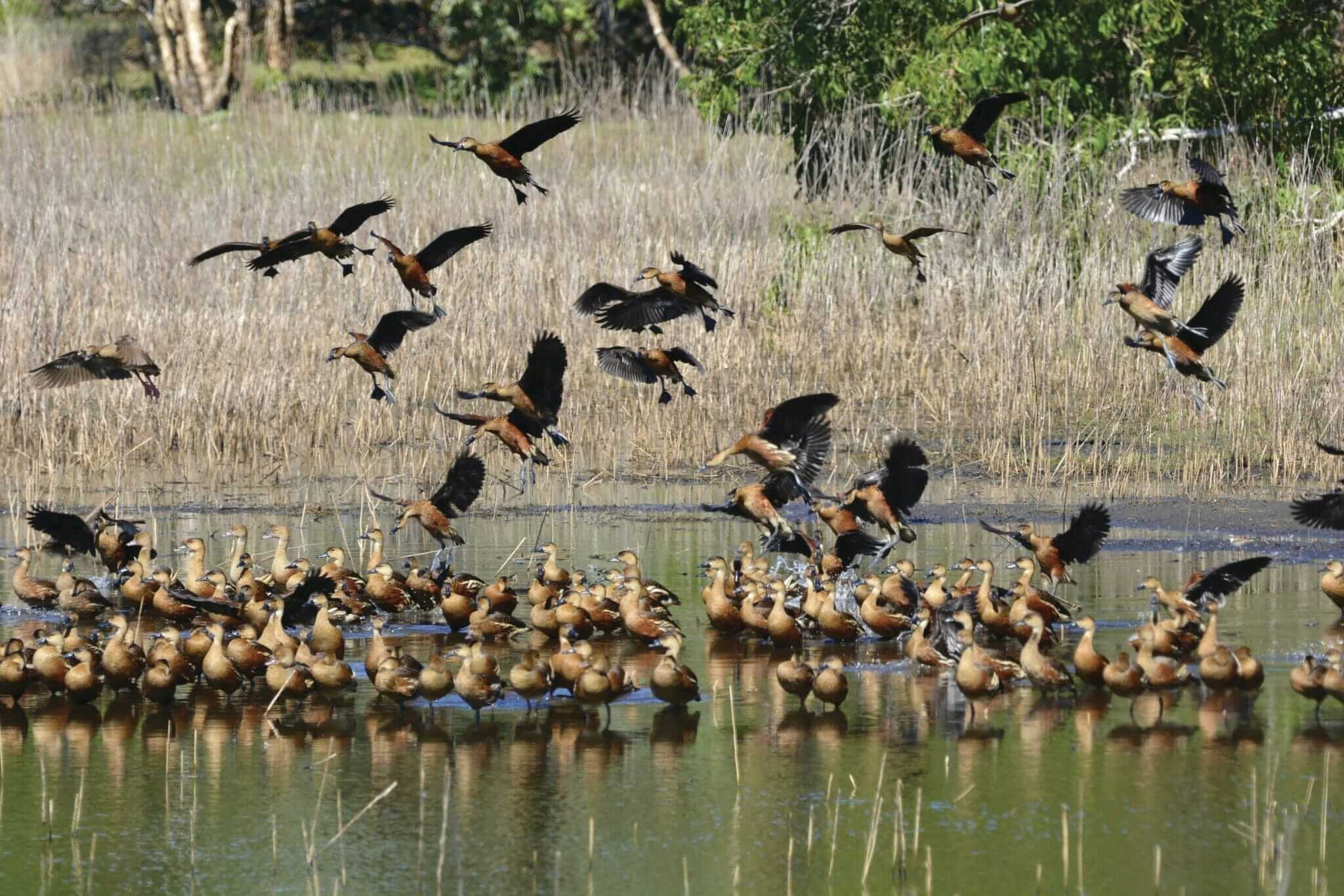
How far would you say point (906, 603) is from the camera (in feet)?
35.4

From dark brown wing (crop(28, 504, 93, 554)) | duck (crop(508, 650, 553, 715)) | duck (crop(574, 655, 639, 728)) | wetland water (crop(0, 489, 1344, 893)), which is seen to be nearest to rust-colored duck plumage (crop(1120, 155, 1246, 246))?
wetland water (crop(0, 489, 1344, 893))

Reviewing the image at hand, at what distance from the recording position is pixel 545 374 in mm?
12500

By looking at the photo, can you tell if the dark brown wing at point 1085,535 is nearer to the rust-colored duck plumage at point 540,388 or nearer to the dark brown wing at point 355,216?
the rust-colored duck plumage at point 540,388

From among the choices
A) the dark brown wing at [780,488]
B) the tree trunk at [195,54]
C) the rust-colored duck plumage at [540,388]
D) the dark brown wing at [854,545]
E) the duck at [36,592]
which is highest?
the tree trunk at [195,54]

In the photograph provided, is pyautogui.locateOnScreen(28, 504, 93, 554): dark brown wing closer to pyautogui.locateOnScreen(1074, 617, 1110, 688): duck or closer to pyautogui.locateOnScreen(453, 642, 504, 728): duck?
pyautogui.locateOnScreen(453, 642, 504, 728): duck

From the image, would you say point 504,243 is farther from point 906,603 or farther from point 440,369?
point 906,603

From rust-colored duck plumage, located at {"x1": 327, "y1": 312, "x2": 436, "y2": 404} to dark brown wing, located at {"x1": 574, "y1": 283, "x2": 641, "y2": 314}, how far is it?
987 millimetres

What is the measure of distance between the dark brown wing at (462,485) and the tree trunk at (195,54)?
981 inches

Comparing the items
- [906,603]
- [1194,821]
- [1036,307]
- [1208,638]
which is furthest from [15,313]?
[1194,821]

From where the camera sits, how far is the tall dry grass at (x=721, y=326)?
1600 centimetres

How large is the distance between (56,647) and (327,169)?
14606 millimetres

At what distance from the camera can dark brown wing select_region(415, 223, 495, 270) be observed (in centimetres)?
1264

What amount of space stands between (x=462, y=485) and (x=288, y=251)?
1831 mm

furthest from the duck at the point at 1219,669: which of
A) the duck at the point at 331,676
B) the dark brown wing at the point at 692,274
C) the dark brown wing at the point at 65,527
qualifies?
the dark brown wing at the point at 65,527
